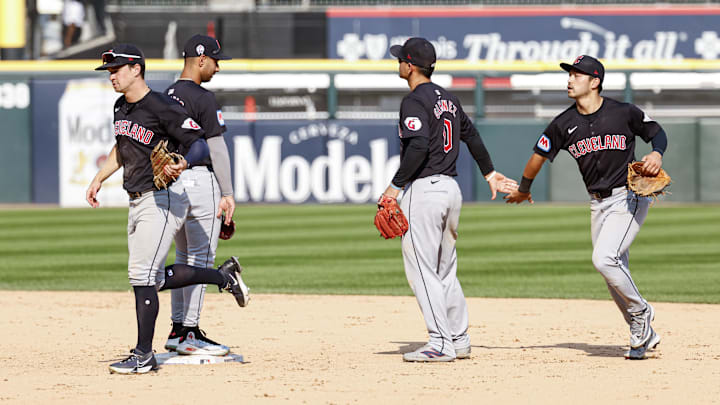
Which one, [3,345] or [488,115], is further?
[488,115]

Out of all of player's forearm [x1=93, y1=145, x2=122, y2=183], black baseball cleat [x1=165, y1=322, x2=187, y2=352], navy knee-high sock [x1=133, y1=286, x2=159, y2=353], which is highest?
player's forearm [x1=93, y1=145, x2=122, y2=183]

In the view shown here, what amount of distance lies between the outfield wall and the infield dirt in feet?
34.7

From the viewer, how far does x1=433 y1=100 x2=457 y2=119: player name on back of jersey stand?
6.20 metres

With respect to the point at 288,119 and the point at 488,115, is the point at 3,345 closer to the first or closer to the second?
the point at 288,119

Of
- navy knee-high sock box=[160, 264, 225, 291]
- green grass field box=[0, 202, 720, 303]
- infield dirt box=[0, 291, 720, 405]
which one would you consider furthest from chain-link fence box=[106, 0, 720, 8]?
navy knee-high sock box=[160, 264, 225, 291]

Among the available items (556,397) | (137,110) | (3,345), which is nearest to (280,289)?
(3,345)

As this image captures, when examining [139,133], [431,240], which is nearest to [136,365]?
[139,133]

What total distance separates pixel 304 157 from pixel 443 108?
14.3 metres

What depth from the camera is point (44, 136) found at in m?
20.8

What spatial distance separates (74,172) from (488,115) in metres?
7.89

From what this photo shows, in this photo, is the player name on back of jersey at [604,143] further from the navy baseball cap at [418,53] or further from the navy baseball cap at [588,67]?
the navy baseball cap at [418,53]

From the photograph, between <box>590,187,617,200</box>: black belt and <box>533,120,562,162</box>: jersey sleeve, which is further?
<box>533,120,562,162</box>: jersey sleeve

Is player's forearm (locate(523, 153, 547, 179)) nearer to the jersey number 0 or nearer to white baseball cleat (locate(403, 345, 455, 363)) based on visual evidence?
the jersey number 0

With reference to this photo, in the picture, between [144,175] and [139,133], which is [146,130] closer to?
[139,133]
